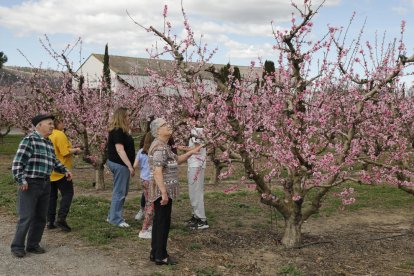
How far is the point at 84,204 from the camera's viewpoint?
340 inches

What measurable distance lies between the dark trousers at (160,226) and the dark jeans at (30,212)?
1.47 meters

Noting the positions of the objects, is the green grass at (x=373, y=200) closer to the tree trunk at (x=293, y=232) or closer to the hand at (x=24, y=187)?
the tree trunk at (x=293, y=232)

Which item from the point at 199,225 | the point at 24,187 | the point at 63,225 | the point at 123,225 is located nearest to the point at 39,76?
the point at 63,225

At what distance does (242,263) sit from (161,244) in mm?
1030

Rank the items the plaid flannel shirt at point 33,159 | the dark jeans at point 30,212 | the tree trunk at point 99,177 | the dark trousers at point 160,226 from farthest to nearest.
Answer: the tree trunk at point 99,177
the dark jeans at point 30,212
the plaid flannel shirt at point 33,159
the dark trousers at point 160,226

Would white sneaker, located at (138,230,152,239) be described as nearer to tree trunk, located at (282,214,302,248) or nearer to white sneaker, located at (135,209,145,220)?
white sneaker, located at (135,209,145,220)

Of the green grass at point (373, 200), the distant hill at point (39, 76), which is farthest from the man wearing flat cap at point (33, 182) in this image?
the distant hill at point (39, 76)

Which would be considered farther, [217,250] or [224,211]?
[224,211]

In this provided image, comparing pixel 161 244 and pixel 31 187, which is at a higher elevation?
pixel 31 187

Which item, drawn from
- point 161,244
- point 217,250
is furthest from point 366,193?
point 161,244

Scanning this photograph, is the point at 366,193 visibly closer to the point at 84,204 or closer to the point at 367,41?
the point at 367,41

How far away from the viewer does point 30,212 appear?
525cm

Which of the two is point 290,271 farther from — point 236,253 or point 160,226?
point 160,226

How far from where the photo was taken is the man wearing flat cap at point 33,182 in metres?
5.19
